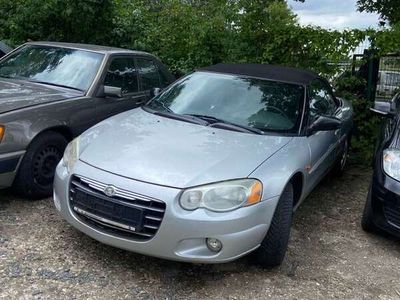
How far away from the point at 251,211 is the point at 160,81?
3669 millimetres

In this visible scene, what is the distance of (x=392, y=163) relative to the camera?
4.24m

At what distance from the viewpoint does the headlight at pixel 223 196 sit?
323 cm

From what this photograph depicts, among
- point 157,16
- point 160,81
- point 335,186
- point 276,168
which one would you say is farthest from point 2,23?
point 276,168

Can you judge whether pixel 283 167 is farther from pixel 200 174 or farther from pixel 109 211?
pixel 109 211

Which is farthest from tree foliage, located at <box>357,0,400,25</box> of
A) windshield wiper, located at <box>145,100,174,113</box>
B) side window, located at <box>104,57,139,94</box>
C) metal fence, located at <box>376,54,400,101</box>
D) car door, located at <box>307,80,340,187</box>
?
windshield wiper, located at <box>145,100,174,113</box>

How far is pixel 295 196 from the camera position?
4227 millimetres

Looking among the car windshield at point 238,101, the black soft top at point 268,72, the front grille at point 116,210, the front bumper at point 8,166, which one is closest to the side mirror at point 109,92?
the car windshield at point 238,101

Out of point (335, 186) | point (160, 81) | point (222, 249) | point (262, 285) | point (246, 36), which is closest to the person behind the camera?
point (222, 249)

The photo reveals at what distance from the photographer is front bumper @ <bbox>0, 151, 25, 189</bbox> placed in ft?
13.6

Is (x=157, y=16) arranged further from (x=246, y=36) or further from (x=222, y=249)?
(x=222, y=249)

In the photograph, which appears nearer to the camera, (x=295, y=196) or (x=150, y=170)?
(x=150, y=170)

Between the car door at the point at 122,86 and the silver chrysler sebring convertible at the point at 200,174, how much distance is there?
82 cm

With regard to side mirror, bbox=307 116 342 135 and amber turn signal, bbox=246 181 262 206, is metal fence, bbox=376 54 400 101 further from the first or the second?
amber turn signal, bbox=246 181 262 206

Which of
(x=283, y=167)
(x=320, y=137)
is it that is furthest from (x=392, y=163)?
(x=283, y=167)
